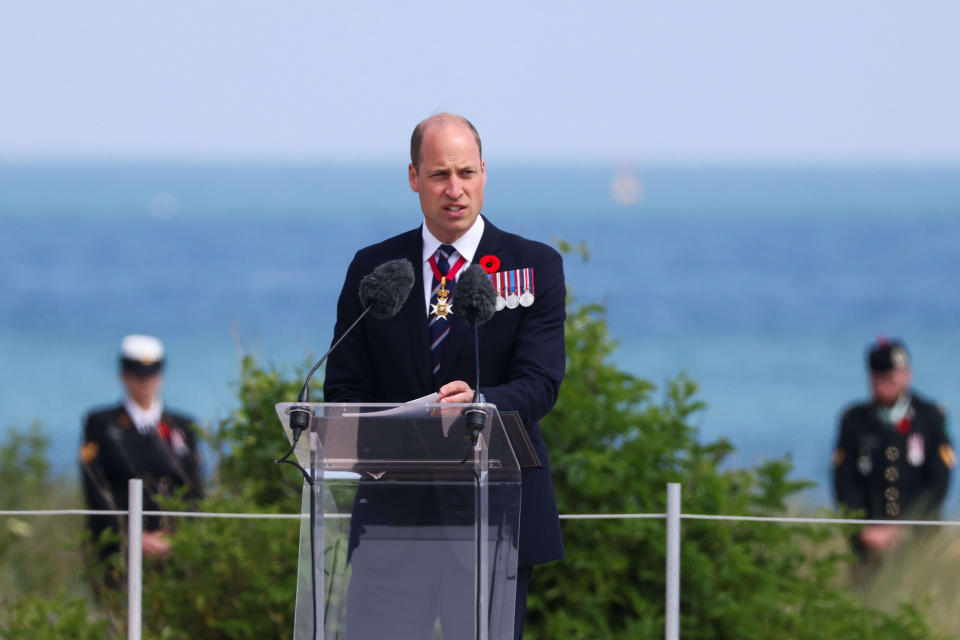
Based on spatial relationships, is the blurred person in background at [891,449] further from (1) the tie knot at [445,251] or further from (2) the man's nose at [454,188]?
(2) the man's nose at [454,188]

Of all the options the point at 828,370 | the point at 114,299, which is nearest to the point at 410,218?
the point at 114,299

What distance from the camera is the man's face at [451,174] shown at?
3.72 meters

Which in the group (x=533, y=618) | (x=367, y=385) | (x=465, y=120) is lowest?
(x=533, y=618)

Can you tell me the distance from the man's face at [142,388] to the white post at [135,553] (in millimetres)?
3133

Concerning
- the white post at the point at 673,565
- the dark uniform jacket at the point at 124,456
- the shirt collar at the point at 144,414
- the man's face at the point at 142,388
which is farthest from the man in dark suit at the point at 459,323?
the man's face at the point at 142,388

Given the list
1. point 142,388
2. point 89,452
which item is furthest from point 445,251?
point 142,388

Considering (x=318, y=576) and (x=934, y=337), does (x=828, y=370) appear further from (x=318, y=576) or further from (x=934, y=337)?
(x=318, y=576)

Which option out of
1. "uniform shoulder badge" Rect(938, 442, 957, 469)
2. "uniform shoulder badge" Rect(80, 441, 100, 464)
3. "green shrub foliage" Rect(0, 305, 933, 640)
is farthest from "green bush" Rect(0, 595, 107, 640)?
"uniform shoulder badge" Rect(938, 442, 957, 469)

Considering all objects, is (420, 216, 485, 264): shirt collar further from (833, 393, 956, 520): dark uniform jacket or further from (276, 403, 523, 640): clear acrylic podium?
(833, 393, 956, 520): dark uniform jacket

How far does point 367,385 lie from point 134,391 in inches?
185

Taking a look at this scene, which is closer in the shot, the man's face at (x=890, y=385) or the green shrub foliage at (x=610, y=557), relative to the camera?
the green shrub foliage at (x=610, y=557)

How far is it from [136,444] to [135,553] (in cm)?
291

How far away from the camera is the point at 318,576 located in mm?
3398

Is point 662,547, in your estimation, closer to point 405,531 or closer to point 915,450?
point 405,531
